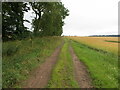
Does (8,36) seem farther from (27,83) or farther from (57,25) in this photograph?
(27,83)

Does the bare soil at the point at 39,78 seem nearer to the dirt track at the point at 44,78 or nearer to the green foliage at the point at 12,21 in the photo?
the dirt track at the point at 44,78

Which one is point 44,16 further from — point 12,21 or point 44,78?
point 44,78

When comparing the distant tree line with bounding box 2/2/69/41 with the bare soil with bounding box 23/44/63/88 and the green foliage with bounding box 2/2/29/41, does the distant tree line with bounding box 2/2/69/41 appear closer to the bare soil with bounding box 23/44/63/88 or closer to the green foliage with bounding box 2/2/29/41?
the green foliage with bounding box 2/2/29/41

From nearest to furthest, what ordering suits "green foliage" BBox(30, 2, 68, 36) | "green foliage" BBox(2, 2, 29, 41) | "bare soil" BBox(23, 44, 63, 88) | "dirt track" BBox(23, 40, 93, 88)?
"bare soil" BBox(23, 44, 63, 88) < "dirt track" BBox(23, 40, 93, 88) < "green foliage" BBox(2, 2, 29, 41) < "green foliage" BBox(30, 2, 68, 36)

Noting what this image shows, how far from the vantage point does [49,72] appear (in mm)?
12000

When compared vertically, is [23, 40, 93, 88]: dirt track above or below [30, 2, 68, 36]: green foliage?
below

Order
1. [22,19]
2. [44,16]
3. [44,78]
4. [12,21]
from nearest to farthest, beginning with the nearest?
[44,78], [12,21], [22,19], [44,16]

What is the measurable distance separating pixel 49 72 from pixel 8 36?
17.8m

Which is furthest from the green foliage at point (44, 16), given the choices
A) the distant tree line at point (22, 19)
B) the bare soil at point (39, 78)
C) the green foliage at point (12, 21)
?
the bare soil at point (39, 78)

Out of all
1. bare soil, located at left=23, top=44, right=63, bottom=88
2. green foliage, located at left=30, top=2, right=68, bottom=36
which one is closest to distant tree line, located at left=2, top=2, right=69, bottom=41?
green foliage, located at left=30, top=2, right=68, bottom=36

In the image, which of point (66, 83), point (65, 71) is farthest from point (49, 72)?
point (66, 83)

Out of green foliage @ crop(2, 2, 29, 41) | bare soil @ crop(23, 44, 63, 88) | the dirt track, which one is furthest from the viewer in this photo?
green foliage @ crop(2, 2, 29, 41)

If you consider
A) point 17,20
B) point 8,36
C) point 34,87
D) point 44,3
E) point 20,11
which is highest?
point 44,3

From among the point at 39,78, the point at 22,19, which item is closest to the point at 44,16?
the point at 22,19
